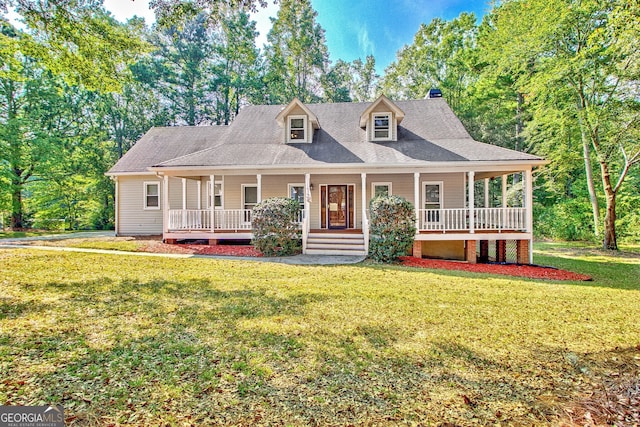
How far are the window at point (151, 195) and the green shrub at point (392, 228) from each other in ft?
39.4

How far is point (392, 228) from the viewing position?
9.66 metres

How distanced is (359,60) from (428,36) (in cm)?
708

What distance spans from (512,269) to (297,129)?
407 inches

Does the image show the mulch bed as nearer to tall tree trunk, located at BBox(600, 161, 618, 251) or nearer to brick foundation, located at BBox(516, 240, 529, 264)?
brick foundation, located at BBox(516, 240, 529, 264)

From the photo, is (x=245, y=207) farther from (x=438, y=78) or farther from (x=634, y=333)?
(x=438, y=78)

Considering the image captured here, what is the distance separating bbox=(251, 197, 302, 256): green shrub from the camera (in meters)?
10.5

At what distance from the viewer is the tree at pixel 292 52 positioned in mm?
27641

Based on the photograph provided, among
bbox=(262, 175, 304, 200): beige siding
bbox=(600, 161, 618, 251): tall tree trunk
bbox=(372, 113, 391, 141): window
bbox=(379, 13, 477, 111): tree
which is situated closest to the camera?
bbox=(372, 113, 391, 141): window

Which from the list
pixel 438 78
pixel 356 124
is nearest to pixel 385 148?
pixel 356 124

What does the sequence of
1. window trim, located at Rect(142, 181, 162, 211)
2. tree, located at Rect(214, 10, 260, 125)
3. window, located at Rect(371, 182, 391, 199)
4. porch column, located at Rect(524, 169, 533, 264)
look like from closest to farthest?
porch column, located at Rect(524, 169, 533, 264), window, located at Rect(371, 182, 391, 199), window trim, located at Rect(142, 181, 162, 211), tree, located at Rect(214, 10, 260, 125)

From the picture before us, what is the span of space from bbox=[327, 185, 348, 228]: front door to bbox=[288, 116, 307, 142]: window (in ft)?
9.00

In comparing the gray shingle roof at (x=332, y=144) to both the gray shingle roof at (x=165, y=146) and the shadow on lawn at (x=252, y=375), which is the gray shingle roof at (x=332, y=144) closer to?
the gray shingle roof at (x=165, y=146)

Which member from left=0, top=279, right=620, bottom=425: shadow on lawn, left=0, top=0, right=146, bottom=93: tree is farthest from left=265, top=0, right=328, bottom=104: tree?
left=0, top=279, right=620, bottom=425: shadow on lawn

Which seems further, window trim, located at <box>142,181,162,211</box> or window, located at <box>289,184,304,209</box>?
window trim, located at <box>142,181,162,211</box>
